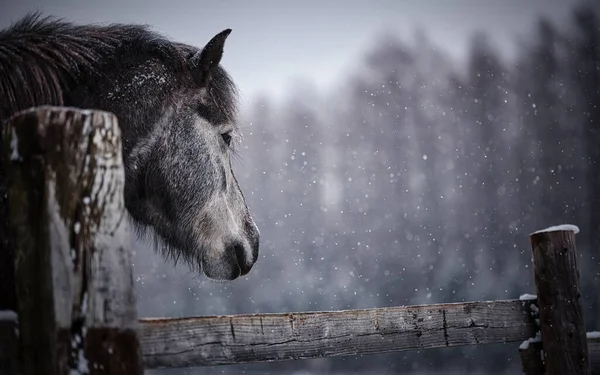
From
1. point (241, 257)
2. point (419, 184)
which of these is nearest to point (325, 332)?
point (241, 257)

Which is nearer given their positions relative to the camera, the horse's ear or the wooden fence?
the wooden fence

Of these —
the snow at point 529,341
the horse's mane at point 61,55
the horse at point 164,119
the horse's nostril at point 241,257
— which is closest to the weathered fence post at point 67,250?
the horse's mane at point 61,55

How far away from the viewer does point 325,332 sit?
1.93m

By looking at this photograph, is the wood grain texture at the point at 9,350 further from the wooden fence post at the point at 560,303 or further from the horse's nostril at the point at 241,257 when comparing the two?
the wooden fence post at the point at 560,303

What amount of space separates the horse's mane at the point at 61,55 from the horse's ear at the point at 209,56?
55 millimetres

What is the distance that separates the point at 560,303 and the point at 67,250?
195 cm

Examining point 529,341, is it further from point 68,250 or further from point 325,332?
point 68,250

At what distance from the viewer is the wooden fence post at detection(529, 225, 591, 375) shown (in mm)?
2312

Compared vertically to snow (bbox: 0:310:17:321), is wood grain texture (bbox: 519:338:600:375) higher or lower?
lower

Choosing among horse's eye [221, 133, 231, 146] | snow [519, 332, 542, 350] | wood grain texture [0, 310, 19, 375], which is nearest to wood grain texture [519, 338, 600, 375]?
snow [519, 332, 542, 350]

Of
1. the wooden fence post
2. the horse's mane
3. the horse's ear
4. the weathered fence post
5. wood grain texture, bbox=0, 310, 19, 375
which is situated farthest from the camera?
the horse's ear

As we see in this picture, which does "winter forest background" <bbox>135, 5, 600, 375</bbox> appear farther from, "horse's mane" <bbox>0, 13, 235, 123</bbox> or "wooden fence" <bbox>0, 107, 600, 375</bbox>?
"wooden fence" <bbox>0, 107, 600, 375</bbox>

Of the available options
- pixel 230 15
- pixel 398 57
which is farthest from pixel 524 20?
pixel 230 15

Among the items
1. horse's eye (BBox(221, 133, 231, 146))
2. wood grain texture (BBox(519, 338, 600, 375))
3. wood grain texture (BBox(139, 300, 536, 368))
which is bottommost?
wood grain texture (BBox(519, 338, 600, 375))
